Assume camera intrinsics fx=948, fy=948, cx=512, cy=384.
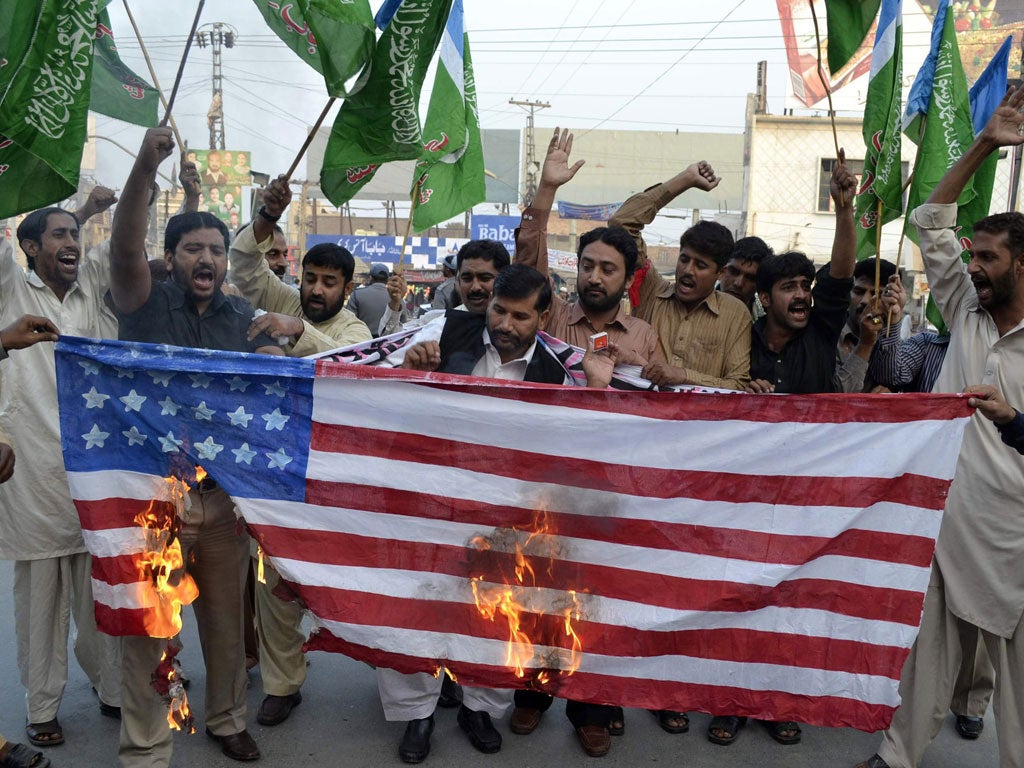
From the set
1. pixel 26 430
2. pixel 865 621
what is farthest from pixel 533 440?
pixel 26 430

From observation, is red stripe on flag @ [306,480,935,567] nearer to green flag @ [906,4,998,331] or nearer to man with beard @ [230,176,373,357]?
man with beard @ [230,176,373,357]

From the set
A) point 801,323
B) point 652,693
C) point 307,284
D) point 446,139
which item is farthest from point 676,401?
point 446,139

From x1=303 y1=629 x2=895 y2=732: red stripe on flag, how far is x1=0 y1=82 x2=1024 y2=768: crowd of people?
50 centimetres

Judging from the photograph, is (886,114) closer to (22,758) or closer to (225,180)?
(22,758)

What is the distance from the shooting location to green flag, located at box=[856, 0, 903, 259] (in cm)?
452

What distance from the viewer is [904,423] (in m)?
3.56

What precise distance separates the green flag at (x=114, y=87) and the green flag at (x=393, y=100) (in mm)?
1050

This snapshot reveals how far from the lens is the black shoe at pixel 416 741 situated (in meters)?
3.96

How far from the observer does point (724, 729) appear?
427 centimetres

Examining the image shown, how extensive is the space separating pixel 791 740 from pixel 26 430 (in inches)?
144

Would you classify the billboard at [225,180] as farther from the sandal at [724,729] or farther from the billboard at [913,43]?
the sandal at [724,729]

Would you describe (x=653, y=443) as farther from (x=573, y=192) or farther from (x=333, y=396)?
(x=573, y=192)

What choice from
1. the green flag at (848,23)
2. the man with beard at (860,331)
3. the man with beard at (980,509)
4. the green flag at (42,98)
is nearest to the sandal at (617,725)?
the man with beard at (980,509)

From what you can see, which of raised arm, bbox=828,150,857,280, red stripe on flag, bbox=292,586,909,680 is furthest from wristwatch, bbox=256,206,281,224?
raised arm, bbox=828,150,857,280
